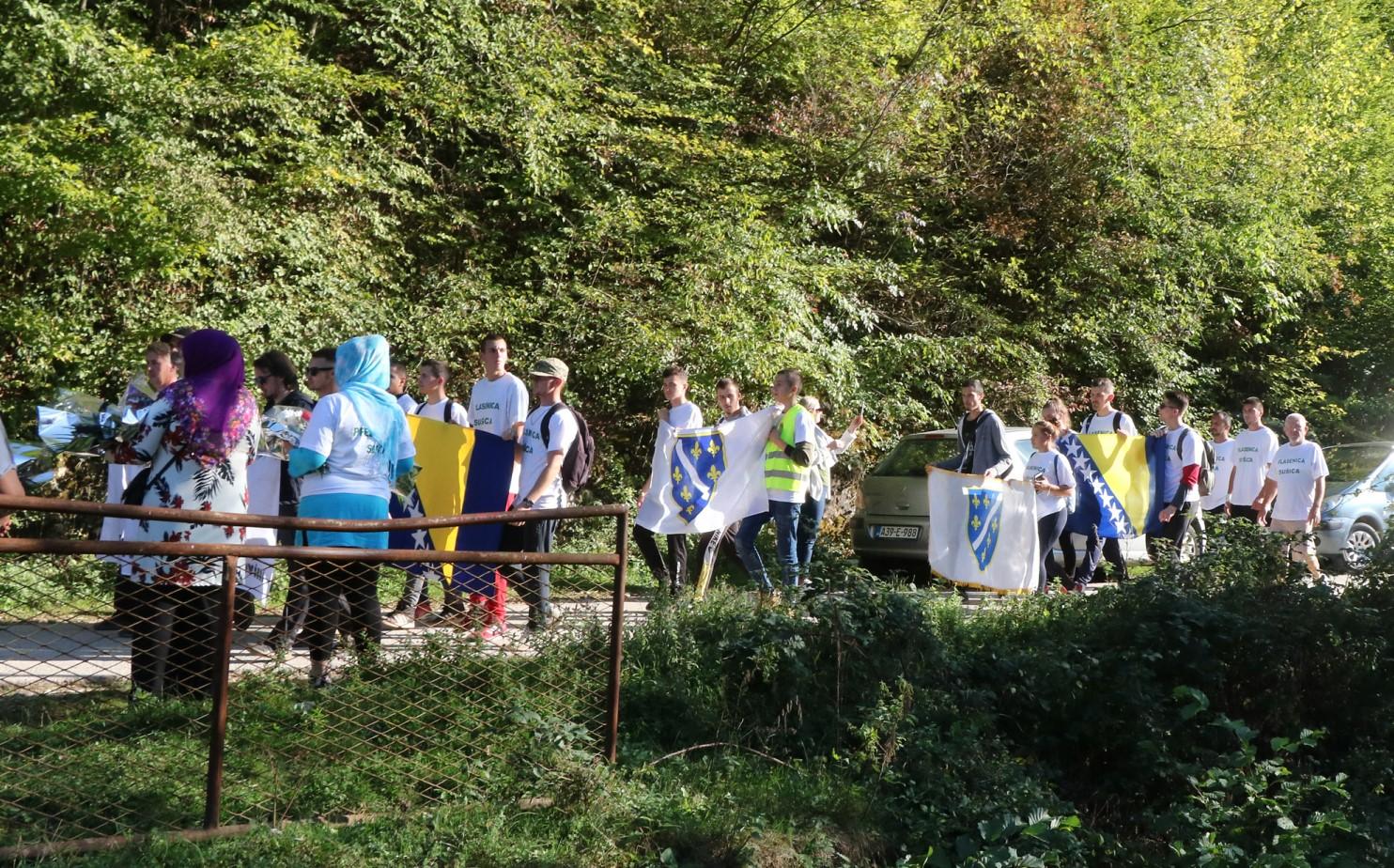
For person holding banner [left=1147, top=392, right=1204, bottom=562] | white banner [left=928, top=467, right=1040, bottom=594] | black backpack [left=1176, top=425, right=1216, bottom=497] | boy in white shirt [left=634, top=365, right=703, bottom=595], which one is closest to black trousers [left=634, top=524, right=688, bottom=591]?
boy in white shirt [left=634, top=365, right=703, bottom=595]

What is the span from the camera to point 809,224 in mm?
17469

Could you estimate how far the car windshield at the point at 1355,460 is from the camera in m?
16.4

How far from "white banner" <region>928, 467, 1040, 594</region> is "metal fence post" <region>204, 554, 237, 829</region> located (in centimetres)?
718

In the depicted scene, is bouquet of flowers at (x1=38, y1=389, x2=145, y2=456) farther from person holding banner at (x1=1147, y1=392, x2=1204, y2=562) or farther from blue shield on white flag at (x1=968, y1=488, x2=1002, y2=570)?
person holding banner at (x1=1147, y1=392, x2=1204, y2=562)

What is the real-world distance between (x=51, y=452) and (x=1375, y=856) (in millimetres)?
7090

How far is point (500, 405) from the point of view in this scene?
30.2 feet

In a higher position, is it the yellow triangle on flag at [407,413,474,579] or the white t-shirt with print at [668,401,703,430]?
the white t-shirt with print at [668,401,703,430]

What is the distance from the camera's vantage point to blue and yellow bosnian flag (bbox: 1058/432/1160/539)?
1221cm

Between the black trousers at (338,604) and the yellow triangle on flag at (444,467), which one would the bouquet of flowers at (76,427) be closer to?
the black trousers at (338,604)

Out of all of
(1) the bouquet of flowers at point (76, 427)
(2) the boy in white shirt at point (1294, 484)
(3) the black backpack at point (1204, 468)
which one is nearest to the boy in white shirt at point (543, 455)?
(1) the bouquet of flowers at point (76, 427)

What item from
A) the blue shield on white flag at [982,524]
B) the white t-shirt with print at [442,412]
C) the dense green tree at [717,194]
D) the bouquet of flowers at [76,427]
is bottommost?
the blue shield on white flag at [982,524]

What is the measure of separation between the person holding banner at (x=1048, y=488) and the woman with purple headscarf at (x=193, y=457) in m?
6.98

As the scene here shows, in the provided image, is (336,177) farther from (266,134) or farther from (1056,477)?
(1056,477)

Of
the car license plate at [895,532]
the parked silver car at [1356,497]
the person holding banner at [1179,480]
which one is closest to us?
the person holding banner at [1179,480]
